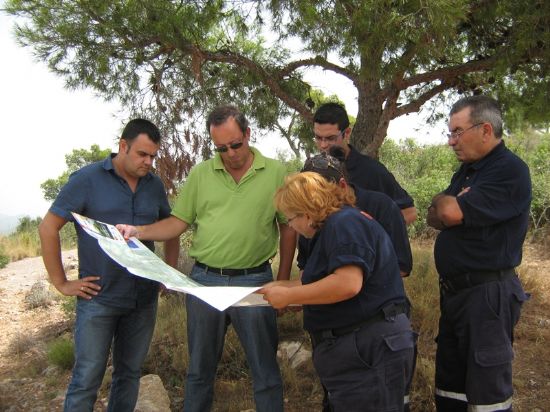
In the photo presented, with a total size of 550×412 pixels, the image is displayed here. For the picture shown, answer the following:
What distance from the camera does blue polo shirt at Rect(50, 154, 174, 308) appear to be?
2.79 meters

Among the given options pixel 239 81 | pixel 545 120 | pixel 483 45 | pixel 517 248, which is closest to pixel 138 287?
pixel 517 248

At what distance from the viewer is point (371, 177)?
9.71ft

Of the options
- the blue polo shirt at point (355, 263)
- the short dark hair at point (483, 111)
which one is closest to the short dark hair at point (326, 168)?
the blue polo shirt at point (355, 263)

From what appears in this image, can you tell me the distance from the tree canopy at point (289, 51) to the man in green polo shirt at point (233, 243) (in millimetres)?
1194

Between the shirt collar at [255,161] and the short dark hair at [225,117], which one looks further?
the shirt collar at [255,161]

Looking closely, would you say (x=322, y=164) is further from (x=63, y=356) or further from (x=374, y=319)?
(x=63, y=356)

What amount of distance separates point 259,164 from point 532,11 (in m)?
2.25

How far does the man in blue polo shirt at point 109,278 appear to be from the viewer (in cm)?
275

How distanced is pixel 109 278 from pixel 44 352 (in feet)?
11.7

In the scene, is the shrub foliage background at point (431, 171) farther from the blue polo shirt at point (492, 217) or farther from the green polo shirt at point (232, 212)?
the green polo shirt at point (232, 212)

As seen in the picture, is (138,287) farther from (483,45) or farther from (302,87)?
(483,45)

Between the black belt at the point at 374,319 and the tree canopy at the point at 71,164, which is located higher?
the tree canopy at the point at 71,164

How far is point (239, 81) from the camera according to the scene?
552cm

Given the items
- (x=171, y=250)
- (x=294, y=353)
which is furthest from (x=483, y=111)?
(x=294, y=353)
